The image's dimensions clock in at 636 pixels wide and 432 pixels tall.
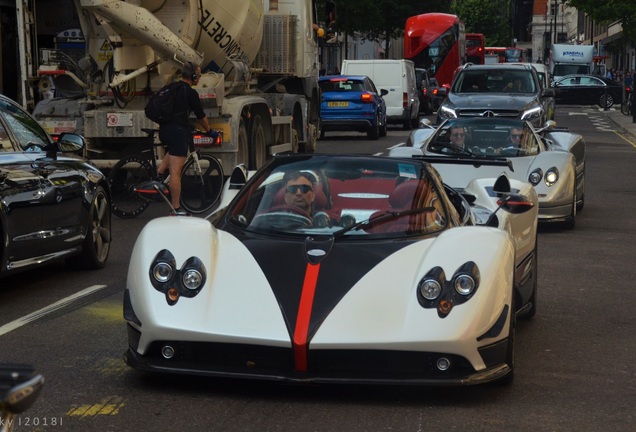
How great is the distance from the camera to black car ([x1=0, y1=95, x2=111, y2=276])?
30.3ft

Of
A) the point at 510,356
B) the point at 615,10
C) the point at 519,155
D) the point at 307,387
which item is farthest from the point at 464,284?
the point at 615,10

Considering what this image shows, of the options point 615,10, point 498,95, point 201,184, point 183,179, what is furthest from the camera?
point 615,10

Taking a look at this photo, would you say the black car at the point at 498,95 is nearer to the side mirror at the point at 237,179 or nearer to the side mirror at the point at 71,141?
the side mirror at the point at 71,141

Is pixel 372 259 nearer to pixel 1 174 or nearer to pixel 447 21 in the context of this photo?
pixel 1 174

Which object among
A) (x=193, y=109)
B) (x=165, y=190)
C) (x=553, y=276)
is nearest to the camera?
(x=165, y=190)

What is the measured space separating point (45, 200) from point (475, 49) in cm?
6861

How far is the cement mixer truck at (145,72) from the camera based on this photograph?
55.0 ft

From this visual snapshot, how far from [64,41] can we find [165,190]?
50.7 feet

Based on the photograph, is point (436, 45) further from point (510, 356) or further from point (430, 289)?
point (430, 289)

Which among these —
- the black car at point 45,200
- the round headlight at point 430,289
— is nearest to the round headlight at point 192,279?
the round headlight at point 430,289

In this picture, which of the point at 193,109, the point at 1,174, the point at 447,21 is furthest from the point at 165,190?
the point at 447,21

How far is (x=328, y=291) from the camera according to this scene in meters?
6.30

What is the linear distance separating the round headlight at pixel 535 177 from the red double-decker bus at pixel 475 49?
6074cm

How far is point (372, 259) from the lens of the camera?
21.5 feet
